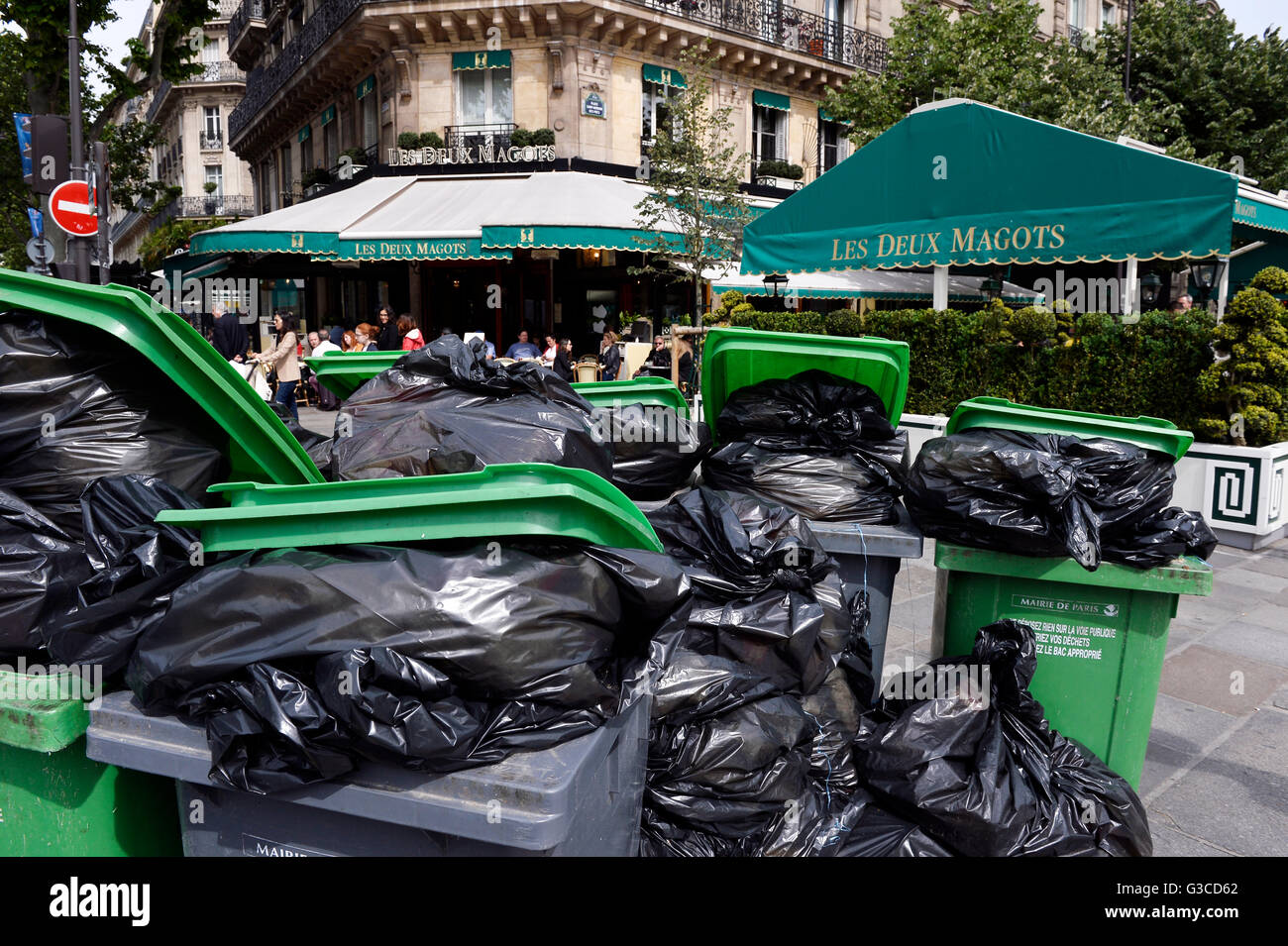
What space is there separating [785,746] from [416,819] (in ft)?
4.15

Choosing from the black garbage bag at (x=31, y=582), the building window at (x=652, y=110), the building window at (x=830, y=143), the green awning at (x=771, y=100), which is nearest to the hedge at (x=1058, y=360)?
the black garbage bag at (x=31, y=582)

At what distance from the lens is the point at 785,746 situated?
2594 mm

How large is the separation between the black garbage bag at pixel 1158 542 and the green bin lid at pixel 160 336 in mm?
2566

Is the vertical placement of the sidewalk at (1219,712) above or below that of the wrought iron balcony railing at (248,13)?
below

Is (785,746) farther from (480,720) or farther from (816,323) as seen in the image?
(816,323)

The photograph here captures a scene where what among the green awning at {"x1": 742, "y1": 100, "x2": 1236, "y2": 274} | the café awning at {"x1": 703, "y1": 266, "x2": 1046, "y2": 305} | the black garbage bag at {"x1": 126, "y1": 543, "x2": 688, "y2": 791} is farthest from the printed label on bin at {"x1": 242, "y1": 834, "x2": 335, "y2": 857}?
the café awning at {"x1": 703, "y1": 266, "x2": 1046, "y2": 305}

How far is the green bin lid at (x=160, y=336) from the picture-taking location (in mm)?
2262

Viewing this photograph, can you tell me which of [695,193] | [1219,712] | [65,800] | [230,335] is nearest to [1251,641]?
[1219,712]

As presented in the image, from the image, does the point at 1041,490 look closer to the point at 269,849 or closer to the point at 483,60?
the point at 269,849

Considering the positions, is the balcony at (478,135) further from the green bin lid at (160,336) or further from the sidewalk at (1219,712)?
the green bin lid at (160,336)

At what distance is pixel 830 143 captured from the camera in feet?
70.1

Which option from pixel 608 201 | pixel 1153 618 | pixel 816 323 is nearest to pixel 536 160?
pixel 608 201

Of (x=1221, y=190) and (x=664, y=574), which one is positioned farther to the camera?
(x=1221, y=190)
